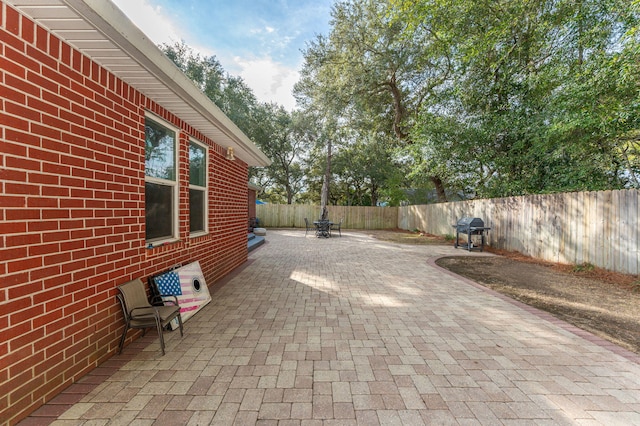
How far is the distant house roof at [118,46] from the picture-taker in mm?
1574

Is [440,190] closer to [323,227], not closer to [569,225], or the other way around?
[323,227]

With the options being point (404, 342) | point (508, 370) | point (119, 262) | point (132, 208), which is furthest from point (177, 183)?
point (508, 370)

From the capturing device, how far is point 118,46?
1.88m

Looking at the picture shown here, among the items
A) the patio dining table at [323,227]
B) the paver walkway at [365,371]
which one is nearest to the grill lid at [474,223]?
the paver walkway at [365,371]

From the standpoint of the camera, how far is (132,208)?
2.64 metres

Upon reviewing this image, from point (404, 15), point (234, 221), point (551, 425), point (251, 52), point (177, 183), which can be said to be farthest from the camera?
point (251, 52)

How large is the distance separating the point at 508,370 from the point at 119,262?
3.65m

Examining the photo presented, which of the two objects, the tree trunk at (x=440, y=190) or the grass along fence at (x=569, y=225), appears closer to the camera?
the grass along fence at (x=569, y=225)

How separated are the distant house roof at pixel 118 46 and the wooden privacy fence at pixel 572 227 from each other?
7.74 metres

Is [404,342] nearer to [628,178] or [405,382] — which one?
[405,382]

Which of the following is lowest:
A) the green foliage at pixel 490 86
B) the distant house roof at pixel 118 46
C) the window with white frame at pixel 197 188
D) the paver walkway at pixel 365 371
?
the paver walkway at pixel 365 371

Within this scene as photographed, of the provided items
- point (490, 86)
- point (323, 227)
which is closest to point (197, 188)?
point (323, 227)

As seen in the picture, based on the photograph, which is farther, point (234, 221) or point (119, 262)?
point (234, 221)

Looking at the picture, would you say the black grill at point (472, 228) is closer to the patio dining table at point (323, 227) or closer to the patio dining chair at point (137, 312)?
the patio dining table at point (323, 227)
